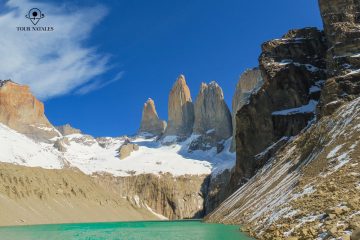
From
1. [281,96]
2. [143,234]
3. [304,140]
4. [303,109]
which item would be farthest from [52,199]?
[143,234]

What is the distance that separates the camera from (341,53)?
89938mm

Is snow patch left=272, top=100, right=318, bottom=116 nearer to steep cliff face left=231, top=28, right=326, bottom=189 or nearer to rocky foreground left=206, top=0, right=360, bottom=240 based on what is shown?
steep cliff face left=231, top=28, right=326, bottom=189

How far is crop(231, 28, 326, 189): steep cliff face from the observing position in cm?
10738

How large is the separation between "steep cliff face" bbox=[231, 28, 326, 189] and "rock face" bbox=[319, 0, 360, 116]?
10973 mm

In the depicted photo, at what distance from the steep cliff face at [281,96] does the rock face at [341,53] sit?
36.0 feet

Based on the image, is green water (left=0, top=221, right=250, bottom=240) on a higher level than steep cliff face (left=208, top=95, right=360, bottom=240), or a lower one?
lower

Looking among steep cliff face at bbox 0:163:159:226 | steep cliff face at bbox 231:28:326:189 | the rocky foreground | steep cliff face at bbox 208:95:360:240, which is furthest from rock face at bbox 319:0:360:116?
steep cliff face at bbox 0:163:159:226

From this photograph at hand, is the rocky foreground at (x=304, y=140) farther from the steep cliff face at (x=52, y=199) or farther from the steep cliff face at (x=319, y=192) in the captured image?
the steep cliff face at (x=52, y=199)

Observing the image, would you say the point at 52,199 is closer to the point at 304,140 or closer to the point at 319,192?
the point at 304,140

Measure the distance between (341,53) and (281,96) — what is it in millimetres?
23718

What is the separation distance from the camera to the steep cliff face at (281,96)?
352 feet

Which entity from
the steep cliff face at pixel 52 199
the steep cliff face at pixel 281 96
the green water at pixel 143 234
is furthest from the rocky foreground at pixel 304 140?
the steep cliff face at pixel 52 199

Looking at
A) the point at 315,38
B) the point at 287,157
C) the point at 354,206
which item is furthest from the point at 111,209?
the point at 354,206

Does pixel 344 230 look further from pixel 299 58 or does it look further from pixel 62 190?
pixel 62 190
